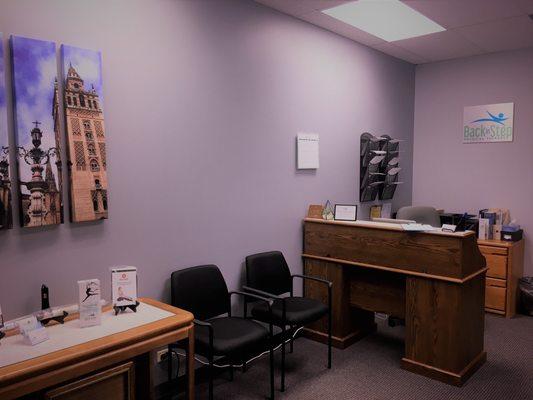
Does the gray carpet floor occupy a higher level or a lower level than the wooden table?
lower

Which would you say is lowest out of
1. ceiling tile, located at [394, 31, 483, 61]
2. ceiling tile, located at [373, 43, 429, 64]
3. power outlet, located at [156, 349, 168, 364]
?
power outlet, located at [156, 349, 168, 364]

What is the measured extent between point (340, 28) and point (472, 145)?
2186 millimetres

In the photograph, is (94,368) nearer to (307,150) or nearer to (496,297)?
(307,150)

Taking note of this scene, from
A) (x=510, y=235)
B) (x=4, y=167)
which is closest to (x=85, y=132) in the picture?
(x=4, y=167)

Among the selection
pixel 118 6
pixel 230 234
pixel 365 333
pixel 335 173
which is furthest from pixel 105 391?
pixel 335 173

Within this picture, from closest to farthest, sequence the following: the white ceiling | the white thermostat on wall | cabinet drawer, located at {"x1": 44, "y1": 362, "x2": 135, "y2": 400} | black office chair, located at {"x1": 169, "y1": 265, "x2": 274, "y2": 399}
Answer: cabinet drawer, located at {"x1": 44, "y1": 362, "x2": 135, "y2": 400} → black office chair, located at {"x1": 169, "y1": 265, "x2": 274, "y2": 399} → the white ceiling → the white thermostat on wall

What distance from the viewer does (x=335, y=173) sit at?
423 cm

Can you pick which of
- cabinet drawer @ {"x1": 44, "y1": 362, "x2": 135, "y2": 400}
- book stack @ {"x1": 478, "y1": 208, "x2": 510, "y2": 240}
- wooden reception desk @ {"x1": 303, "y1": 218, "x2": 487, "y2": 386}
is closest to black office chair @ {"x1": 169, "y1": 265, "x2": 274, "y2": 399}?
cabinet drawer @ {"x1": 44, "y1": 362, "x2": 135, "y2": 400}

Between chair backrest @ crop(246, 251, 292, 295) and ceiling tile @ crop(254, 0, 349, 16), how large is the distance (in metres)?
1.89

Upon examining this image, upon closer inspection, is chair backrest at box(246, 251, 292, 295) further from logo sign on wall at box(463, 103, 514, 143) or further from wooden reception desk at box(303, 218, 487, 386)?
logo sign on wall at box(463, 103, 514, 143)

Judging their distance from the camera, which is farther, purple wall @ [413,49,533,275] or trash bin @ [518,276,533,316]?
purple wall @ [413,49,533,275]

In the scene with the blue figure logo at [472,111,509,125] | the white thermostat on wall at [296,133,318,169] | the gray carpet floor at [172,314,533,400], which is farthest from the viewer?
the blue figure logo at [472,111,509,125]

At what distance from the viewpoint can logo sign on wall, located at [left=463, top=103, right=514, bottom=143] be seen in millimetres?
4777

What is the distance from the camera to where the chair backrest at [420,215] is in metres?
4.29
